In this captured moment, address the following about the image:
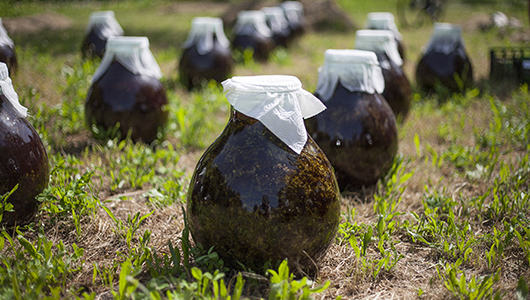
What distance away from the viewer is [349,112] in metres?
3.10

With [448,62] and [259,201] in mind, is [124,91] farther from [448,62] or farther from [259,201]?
[448,62]

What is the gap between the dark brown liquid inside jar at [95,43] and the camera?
7.10 metres

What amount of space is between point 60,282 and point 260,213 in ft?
3.45

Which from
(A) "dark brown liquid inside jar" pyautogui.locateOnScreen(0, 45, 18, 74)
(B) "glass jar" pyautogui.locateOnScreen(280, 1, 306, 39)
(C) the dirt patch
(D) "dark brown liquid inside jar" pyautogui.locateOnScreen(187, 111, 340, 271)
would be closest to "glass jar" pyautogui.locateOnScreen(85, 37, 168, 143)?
(A) "dark brown liquid inside jar" pyautogui.locateOnScreen(0, 45, 18, 74)

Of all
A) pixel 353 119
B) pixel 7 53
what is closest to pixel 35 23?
pixel 7 53

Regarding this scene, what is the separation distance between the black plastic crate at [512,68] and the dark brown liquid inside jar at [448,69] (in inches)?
33.3

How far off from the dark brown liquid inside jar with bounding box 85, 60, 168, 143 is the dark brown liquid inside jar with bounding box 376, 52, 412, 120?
235 centimetres

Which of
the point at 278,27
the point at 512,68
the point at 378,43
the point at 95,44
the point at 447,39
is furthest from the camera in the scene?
the point at 278,27

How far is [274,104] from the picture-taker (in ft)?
6.71

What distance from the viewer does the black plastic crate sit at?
6164mm

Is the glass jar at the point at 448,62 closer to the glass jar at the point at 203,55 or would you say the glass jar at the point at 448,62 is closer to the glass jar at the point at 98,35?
the glass jar at the point at 203,55

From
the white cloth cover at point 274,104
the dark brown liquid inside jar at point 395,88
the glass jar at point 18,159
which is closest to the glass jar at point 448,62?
the dark brown liquid inside jar at point 395,88

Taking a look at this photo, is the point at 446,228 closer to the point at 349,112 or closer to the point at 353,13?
the point at 349,112

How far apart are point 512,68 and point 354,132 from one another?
15.4ft
